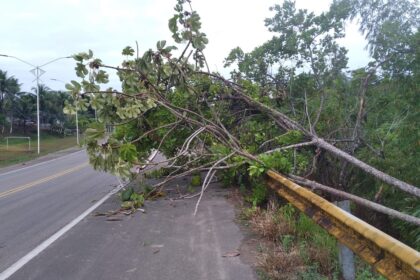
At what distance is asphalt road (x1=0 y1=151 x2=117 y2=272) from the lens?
7631mm

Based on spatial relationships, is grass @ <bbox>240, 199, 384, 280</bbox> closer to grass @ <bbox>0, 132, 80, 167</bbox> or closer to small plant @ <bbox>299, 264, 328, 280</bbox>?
small plant @ <bbox>299, 264, 328, 280</bbox>

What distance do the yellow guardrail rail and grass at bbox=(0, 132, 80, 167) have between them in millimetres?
30891

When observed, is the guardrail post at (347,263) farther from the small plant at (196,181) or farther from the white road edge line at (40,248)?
the small plant at (196,181)

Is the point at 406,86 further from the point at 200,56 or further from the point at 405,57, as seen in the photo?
the point at 200,56

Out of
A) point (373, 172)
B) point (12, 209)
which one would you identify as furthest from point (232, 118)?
point (12, 209)

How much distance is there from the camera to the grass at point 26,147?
124ft

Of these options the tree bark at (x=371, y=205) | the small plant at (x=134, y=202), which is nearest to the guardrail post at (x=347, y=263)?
the tree bark at (x=371, y=205)

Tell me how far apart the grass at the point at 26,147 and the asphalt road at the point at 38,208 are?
1820cm

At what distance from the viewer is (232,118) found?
37.5 feet

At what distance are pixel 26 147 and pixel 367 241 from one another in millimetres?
55997

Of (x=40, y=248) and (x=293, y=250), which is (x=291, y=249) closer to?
(x=293, y=250)

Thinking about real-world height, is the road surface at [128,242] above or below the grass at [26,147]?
above

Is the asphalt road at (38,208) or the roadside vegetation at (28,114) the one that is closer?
the asphalt road at (38,208)

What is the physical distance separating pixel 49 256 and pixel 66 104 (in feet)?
11.4
